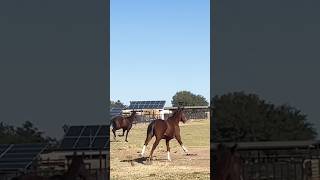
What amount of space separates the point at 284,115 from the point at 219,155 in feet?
7.41

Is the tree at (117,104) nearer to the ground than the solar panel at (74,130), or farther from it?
farther from it

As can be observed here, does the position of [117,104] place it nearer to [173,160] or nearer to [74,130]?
[74,130]

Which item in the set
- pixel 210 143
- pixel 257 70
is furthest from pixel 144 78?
pixel 257 70

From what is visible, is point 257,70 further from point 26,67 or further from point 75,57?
point 26,67

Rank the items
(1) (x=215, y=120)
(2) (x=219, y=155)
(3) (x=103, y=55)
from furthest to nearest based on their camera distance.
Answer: (1) (x=215, y=120)
(3) (x=103, y=55)
(2) (x=219, y=155)

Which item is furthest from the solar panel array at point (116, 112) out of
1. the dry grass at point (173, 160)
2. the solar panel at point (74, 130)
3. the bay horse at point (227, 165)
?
the bay horse at point (227, 165)

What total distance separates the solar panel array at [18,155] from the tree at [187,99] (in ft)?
4.27

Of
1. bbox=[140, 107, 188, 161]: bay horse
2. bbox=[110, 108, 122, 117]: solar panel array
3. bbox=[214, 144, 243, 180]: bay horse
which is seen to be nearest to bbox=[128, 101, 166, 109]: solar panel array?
bbox=[110, 108, 122, 117]: solar panel array

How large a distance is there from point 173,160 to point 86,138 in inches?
35.8

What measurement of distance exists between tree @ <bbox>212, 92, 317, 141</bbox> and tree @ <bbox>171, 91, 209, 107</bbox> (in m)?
0.13

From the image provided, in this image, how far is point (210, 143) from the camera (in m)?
4.84

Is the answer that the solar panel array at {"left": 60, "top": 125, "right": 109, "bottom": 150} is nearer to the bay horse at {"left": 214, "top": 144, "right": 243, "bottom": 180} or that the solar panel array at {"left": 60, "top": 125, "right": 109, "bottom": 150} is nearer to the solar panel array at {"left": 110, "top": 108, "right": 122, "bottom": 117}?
the solar panel array at {"left": 110, "top": 108, "right": 122, "bottom": 117}

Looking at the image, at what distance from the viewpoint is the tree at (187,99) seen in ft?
16.2

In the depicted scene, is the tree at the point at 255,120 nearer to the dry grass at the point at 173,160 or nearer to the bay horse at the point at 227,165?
the dry grass at the point at 173,160
